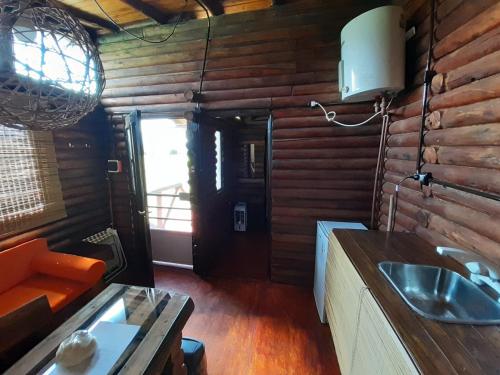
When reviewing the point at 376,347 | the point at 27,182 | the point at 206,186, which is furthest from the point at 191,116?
the point at 376,347

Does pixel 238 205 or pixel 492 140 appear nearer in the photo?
pixel 492 140

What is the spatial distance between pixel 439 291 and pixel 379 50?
164 cm

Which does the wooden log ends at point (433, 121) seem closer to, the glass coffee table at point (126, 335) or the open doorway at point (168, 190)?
the glass coffee table at point (126, 335)

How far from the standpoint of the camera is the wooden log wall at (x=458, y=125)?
3.59 feet

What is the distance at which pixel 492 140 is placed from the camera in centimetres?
108

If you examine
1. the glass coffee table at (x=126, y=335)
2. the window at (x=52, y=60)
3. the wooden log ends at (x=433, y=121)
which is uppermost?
the window at (x=52, y=60)

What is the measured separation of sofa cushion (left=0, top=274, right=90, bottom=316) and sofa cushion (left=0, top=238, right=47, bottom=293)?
0.05 m

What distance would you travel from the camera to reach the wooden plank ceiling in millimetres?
2271

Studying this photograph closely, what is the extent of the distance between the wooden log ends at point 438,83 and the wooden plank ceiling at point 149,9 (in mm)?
1612

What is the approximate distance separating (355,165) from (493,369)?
6.32 ft

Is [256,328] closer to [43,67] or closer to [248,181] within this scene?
[43,67]

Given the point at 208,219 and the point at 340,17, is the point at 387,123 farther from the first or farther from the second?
the point at 208,219

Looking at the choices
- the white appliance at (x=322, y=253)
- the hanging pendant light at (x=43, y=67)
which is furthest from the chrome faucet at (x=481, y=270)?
the hanging pendant light at (x=43, y=67)

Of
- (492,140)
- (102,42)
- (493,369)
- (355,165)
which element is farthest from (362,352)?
(102,42)
